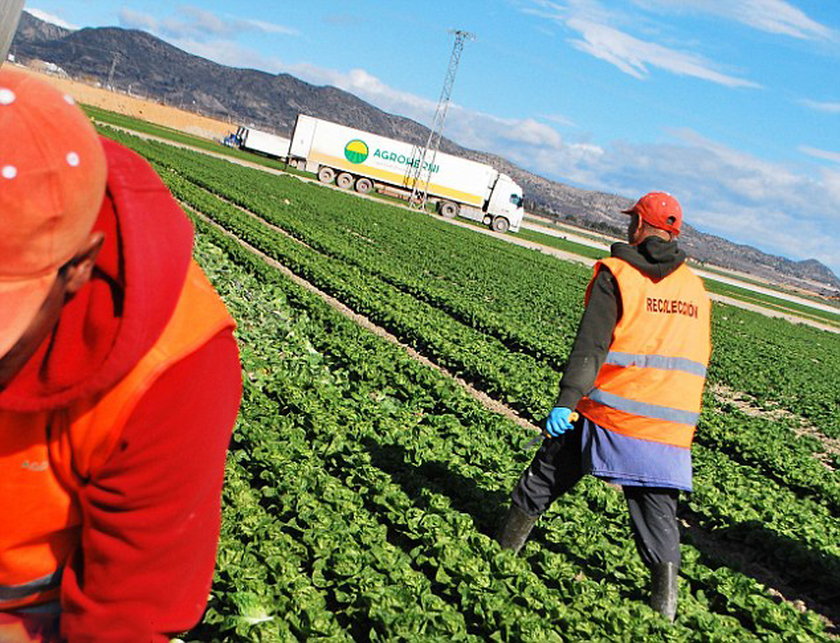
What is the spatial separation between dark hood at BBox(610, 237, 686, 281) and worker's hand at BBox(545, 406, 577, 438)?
0.85 m

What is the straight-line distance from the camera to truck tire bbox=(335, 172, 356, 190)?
51375mm

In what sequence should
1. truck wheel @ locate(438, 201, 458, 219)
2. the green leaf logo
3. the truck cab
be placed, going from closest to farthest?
the green leaf logo, the truck cab, truck wheel @ locate(438, 201, 458, 219)

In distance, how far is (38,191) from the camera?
1033mm

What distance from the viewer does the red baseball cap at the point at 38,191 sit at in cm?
103

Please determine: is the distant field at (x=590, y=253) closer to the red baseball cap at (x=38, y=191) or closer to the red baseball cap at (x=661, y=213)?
the red baseball cap at (x=661, y=213)

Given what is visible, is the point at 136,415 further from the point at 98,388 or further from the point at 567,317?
the point at 567,317

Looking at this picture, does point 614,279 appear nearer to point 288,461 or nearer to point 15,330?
point 288,461

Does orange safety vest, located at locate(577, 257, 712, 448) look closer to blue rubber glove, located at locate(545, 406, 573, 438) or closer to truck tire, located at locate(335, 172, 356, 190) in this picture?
blue rubber glove, located at locate(545, 406, 573, 438)

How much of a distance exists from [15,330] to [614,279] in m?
3.66

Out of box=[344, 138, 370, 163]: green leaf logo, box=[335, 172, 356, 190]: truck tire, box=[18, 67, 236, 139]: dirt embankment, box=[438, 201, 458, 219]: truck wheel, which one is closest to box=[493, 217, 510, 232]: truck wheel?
box=[438, 201, 458, 219]: truck wheel

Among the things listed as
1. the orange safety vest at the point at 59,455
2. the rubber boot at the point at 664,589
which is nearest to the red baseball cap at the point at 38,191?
the orange safety vest at the point at 59,455

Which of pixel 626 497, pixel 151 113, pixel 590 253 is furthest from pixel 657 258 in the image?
pixel 151 113

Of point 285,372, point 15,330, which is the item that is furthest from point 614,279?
point 285,372

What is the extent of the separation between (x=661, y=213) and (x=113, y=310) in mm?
3748
